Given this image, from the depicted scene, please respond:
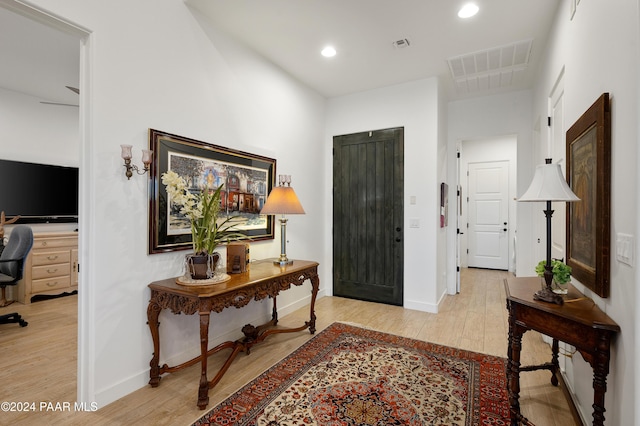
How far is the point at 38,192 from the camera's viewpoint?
4.41 meters

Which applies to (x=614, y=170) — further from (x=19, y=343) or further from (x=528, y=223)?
(x=19, y=343)

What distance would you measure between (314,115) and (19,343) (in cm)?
407

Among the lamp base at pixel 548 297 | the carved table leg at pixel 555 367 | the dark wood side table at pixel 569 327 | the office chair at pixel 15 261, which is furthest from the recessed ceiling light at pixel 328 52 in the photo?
the office chair at pixel 15 261

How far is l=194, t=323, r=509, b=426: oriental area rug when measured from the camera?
185 centimetres

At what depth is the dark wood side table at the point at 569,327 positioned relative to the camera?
51.4 inches

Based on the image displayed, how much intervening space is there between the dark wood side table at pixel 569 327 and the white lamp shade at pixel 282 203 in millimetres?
1795

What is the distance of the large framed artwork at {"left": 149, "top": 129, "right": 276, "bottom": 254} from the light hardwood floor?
0.90 metres

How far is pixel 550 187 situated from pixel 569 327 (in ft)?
2.30

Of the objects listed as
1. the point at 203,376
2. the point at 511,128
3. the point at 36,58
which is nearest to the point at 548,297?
the point at 203,376

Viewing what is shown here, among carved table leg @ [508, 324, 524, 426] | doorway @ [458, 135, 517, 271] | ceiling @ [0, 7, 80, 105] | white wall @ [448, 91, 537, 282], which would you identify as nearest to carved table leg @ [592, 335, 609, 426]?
carved table leg @ [508, 324, 524, 426]

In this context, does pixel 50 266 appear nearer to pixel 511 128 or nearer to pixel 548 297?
pixel 548 297

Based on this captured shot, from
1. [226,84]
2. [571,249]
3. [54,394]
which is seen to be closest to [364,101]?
[226,84]

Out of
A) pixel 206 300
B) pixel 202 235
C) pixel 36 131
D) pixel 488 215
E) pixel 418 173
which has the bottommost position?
pixel 206 300

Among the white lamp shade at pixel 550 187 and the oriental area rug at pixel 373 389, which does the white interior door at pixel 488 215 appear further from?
the white lamp shade at pixel 550 187
